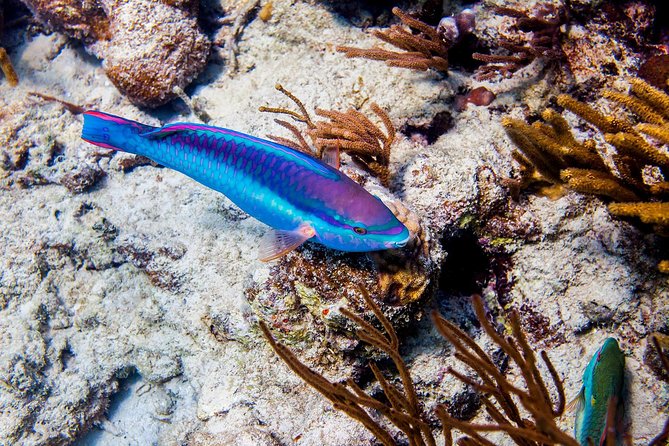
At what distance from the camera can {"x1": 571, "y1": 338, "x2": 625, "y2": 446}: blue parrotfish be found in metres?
2.34

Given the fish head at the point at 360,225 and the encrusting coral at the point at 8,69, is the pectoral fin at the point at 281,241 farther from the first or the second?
the encrusting coral at the point at 8,69

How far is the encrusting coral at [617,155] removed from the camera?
2734mm

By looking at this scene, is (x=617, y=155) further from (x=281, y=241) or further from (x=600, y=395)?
(x=281, y=241)

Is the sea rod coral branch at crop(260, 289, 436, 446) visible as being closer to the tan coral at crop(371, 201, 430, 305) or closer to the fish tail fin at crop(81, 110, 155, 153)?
the tan coral at crop(371, 201, 430, 305)

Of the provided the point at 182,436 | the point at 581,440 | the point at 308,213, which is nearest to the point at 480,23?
the point at 308,213

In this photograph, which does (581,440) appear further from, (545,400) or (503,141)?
(503,141)

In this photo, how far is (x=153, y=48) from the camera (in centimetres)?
476

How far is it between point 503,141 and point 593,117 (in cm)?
74

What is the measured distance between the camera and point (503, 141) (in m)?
3.52

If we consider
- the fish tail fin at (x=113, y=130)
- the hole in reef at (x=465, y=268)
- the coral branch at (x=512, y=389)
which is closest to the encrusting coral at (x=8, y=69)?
the fish tail fin at (x=113, y=130)

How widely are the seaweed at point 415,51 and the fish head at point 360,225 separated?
85.3 inches

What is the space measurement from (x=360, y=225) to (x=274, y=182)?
2.06 feet

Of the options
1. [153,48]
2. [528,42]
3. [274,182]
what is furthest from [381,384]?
[153,48]

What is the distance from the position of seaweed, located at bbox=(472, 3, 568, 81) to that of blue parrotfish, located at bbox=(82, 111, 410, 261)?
2.29 metres
